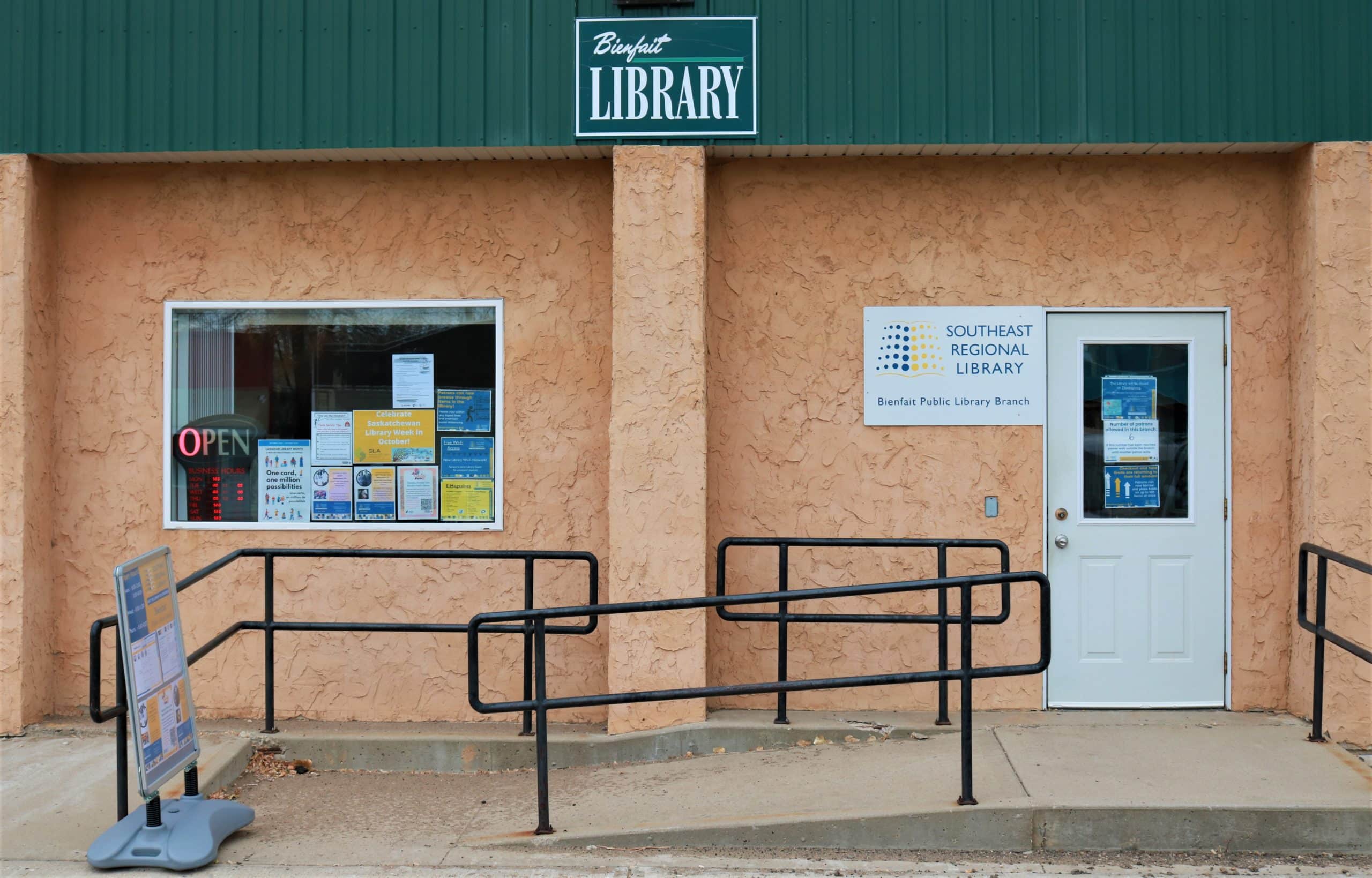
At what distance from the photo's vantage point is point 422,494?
7.30 metres

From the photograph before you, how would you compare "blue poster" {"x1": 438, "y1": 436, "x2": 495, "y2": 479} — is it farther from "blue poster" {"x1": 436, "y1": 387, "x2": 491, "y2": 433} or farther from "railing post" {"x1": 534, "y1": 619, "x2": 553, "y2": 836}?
"railing post" {"x1": 534, "y1": 619, "x2": 553, "y2": 836}

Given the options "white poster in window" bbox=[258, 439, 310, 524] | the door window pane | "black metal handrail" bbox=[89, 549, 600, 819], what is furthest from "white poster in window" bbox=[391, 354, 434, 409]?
the door window pane

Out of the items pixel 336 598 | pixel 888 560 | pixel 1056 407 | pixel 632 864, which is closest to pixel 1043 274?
pixel 1056 407

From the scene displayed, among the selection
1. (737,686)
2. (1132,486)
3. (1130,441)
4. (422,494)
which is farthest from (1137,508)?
(422,494)

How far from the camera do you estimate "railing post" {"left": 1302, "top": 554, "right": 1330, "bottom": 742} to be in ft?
20.1

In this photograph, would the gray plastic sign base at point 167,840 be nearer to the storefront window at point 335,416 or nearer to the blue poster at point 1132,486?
A: the storefront window at point 335,416

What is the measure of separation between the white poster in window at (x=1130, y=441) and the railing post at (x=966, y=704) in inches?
89.7

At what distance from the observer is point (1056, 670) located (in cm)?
707

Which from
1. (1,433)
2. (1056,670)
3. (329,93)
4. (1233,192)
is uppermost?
(329,93)

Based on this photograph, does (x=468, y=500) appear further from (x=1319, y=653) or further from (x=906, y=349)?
(x=1319, y=653)

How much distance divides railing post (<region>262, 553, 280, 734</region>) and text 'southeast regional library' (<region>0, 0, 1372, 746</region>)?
0.24ft

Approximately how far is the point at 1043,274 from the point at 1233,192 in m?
1.23

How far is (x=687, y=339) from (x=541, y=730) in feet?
8.15

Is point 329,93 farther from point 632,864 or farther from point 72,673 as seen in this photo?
point 632,864
